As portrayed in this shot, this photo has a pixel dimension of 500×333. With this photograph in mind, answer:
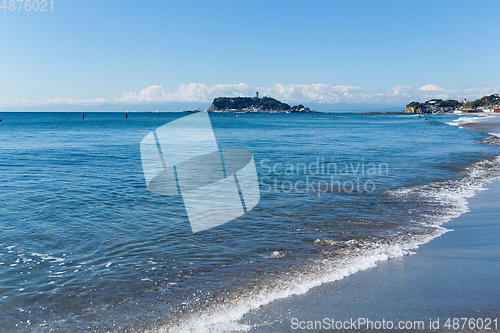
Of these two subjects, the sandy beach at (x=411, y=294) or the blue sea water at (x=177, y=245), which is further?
the blue sea water at (x=177, y=245)

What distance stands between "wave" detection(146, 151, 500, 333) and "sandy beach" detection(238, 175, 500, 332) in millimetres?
182

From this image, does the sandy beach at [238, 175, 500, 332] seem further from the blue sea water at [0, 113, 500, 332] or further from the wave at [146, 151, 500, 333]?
the blue sea water at [0, 113, 500, 332]

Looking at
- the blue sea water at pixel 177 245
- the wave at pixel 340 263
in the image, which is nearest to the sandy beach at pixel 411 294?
the wave at pixel 340 263

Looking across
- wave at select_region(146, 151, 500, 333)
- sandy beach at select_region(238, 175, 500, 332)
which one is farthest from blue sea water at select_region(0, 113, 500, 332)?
sandy beach at select_region(238, 175, 500, 332)

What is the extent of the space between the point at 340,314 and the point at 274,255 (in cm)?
216

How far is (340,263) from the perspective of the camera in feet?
19.4

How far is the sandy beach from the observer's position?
4207 millimetres

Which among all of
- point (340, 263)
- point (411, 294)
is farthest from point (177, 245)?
point (411, 294)

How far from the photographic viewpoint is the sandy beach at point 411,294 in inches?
166

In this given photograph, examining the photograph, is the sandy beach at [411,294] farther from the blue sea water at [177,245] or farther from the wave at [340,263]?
the blue sea water at [177,245]

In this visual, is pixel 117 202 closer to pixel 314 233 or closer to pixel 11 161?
pixel 314 233

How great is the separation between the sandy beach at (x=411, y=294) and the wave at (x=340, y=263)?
18cm

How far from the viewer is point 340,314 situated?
4266 mm

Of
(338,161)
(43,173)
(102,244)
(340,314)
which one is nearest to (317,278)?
(340,314)
